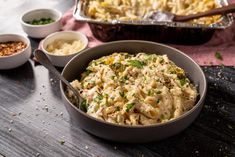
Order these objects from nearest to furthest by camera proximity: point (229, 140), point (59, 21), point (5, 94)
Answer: point (229, 140)
point (5, 94)
point (59, 21)

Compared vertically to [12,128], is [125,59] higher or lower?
higher

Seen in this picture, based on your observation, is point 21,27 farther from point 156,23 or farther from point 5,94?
point 156,23

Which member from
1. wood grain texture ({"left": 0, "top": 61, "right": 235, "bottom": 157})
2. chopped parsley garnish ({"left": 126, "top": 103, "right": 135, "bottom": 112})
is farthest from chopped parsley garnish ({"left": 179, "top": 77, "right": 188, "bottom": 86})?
chopped parsley garnish ({"left": 126, "top": 103, "right": 135, "bottom": 112})

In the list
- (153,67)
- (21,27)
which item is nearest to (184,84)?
(153,67)

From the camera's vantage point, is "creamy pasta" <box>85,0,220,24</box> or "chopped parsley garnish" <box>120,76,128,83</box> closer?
"chopped parsley garnish" <box>120,76,128,83</box>

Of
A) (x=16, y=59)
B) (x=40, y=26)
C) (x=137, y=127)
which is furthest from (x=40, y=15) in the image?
(x=137, y=127)

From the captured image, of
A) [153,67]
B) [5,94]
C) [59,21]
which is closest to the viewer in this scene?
[153,67]

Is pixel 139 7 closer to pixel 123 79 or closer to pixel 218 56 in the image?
pixel 218 56

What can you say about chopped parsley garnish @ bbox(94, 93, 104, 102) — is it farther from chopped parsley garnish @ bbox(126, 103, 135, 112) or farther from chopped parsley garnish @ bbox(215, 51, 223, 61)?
chopped parsley garnish @ bbox(215, 51, 223, 61)
